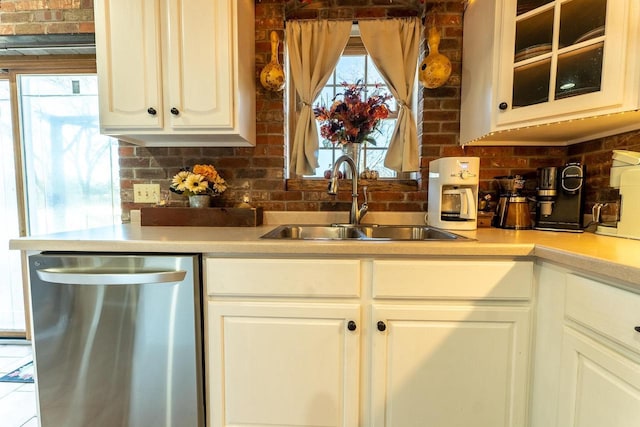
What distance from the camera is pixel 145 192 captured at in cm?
179

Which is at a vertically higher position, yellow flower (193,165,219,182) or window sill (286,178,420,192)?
yellow flower (193,165,219,182)

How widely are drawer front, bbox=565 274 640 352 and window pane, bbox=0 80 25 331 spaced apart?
3192 millimetres

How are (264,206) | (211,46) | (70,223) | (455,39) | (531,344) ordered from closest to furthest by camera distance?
(531,344)
(211,46)
(455,39)
(264,206)
(70,223)

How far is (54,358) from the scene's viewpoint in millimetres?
1123

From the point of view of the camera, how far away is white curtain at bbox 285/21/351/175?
1.71 m

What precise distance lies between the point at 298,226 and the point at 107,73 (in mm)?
1195

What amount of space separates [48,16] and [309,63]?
1.58 metres

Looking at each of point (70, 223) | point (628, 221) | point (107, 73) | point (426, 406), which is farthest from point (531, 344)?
point (70, 223)

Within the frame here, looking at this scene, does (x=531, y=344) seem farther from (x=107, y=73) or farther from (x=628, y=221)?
(x=107, y=73)

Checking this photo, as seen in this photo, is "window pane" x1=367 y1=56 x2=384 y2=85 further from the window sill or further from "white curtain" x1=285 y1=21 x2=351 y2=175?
the window sill

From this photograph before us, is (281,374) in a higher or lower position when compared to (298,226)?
lower

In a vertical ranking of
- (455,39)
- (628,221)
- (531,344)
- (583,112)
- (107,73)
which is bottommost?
(531,344)

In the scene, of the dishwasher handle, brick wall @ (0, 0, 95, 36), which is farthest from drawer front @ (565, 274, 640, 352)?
brick wall @ (0, 0, 95, 36)

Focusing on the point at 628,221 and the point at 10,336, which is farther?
the point at 10,336
